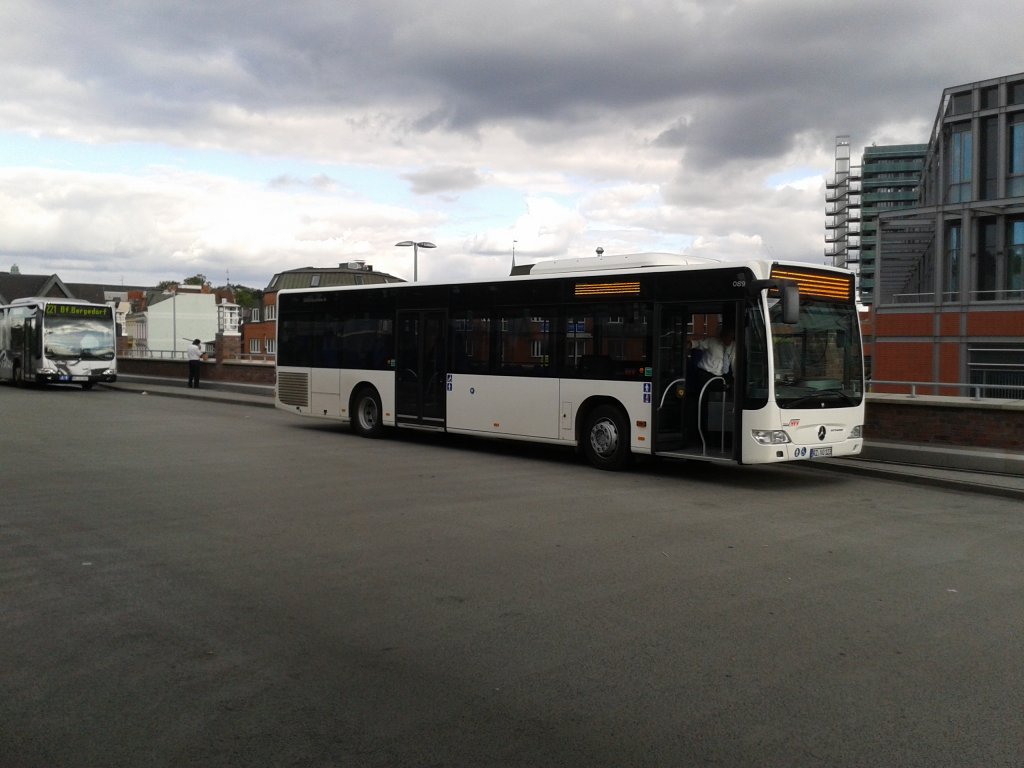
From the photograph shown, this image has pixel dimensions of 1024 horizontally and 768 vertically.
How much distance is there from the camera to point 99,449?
15445 millimetres

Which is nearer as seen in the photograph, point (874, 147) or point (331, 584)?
point (331, 584)

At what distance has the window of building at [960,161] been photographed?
44.0 m

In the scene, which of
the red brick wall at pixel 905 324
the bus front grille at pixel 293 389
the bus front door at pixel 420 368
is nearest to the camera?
the bus front door at pixel 420 368

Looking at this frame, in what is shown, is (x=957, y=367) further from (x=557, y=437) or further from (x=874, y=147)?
(x=874, y=147)

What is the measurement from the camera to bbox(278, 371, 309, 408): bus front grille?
2005cm

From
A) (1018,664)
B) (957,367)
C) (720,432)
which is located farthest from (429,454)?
(957,367)

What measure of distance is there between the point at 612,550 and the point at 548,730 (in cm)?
403

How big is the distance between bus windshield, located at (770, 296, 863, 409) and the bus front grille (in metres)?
10.7

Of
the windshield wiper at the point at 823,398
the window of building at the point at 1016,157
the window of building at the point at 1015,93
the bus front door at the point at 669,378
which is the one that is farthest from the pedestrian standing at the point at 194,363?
the window of building at the point at 1015,93

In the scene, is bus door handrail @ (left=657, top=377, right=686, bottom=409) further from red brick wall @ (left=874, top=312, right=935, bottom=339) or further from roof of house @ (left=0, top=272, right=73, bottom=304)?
roof of house @ (left=0, top=272, right=73, bottom=304)

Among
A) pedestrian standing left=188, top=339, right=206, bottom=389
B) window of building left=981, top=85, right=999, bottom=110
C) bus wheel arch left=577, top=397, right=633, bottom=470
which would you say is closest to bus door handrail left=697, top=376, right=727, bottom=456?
bus wheel arch left=577, top=397, right=633, bottom=470

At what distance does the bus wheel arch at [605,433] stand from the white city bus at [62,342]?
2404cm

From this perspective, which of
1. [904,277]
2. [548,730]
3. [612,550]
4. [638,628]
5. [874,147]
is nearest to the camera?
[548,730]

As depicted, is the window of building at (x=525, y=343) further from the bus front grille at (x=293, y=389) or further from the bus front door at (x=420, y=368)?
the bus front grille at (x=293, y=389)
